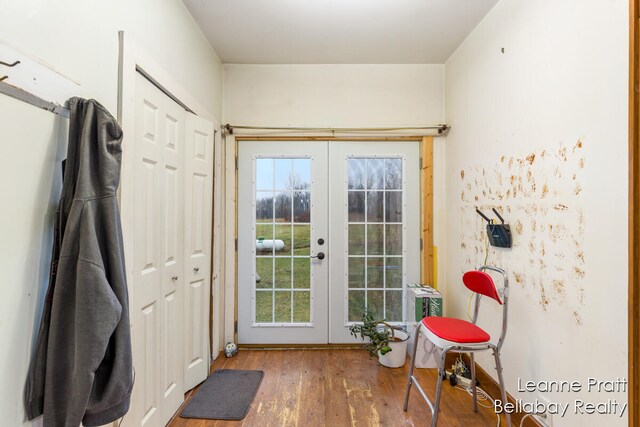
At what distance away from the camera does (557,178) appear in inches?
59.9

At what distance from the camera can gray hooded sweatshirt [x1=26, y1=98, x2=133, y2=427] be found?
948 mm

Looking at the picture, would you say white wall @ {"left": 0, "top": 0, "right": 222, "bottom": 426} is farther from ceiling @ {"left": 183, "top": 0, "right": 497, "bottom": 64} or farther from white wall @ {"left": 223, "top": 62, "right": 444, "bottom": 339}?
white wall @ {"left": 223, "top": 62, "right": 444, "bottom": 339}

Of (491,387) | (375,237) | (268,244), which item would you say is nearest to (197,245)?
(268,244)

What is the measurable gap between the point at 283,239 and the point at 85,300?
193 centimetres

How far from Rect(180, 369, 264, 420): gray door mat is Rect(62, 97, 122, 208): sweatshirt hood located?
1.60 m

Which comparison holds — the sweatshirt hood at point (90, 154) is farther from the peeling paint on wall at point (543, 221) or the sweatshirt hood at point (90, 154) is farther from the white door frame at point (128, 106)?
the peeling paint on wall at point (543, 221)

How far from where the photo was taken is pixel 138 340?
1510 mm

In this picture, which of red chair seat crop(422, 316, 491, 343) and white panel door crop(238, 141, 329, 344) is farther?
white panel door crop(238, 141, 329, 344)

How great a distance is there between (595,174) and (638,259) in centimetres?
40

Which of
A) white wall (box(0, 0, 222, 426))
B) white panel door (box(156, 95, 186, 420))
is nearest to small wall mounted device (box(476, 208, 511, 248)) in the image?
white panel door (box(156, 95, 186, 420))

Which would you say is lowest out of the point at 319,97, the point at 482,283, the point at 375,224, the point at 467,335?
the point at 467,335

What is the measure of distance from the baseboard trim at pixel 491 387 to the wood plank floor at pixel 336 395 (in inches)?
4.8

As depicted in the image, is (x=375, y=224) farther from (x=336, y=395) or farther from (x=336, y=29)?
(x=336, y=29)

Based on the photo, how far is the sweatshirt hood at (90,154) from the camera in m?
1.00
